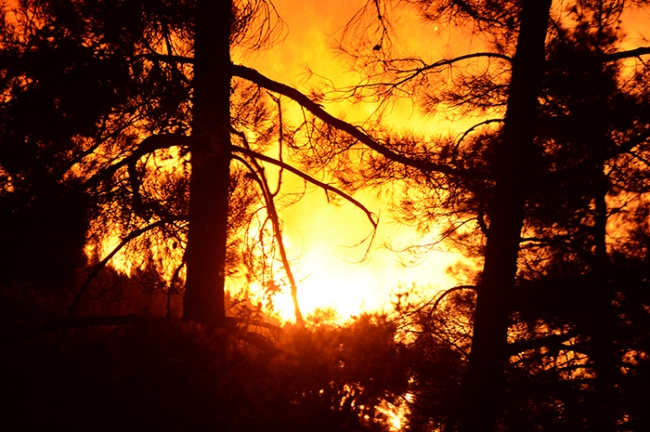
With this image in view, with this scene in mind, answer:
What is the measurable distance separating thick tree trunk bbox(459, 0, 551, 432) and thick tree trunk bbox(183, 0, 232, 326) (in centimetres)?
222

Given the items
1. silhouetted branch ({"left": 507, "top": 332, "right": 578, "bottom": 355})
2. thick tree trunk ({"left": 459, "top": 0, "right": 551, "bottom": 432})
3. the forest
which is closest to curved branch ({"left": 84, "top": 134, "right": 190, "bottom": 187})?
the forest

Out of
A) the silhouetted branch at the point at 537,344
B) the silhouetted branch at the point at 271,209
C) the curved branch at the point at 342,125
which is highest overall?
the curved branch at the point at 342,125

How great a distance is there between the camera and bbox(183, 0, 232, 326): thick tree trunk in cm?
360

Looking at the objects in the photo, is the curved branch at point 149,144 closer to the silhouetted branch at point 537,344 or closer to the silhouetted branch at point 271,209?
the silhouetted branch at point 271,209

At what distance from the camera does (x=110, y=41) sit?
3080 millimetres

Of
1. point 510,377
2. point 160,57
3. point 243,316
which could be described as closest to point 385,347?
point 243,316

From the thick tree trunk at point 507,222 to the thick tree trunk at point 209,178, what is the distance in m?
2.22

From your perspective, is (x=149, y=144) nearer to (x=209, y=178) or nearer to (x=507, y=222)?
(x=209, y=178)

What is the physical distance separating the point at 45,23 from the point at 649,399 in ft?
19.1

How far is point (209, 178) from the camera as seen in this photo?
3738 mm

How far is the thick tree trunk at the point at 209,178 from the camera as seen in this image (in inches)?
142

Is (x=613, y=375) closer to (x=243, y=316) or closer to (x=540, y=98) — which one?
(x=540, y=98)

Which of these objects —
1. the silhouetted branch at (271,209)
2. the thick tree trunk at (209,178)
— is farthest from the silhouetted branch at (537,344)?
the thick tree trunk at (209,178)

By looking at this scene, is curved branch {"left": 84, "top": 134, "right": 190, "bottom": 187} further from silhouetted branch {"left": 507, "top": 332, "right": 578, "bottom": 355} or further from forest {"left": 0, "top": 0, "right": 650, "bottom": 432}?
silhouetted branch {"left": 507, "top": 332, "right": 578, "bottom": 355}
